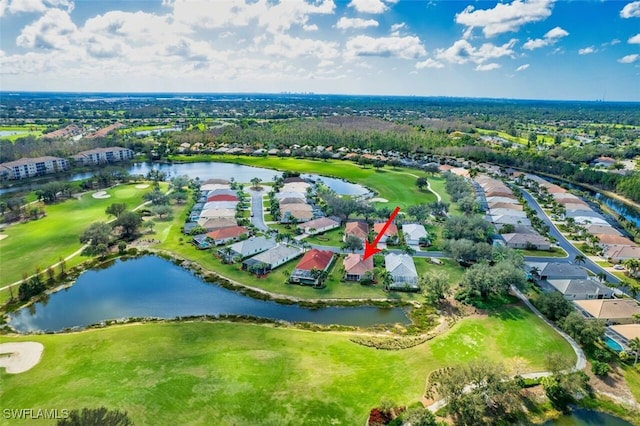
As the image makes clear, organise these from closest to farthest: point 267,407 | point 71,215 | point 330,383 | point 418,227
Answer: point 267,407
point 330,383
point 418,227
point 71,215

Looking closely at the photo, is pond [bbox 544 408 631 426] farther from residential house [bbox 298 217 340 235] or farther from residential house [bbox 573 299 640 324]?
residential house [bbox 298 217 340 235]

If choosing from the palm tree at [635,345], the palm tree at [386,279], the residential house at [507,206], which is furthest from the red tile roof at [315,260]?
the residential house at [507,206]

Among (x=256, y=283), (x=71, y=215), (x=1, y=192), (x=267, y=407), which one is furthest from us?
(x=1, y=192)

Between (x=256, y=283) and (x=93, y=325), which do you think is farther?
(x=256, y=283)

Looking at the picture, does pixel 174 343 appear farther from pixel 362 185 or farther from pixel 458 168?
pixel 458 168

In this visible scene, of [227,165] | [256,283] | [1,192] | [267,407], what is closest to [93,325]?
[256,283]

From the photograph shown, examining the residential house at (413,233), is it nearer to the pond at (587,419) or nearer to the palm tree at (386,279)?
the palm tree at (386,279)
